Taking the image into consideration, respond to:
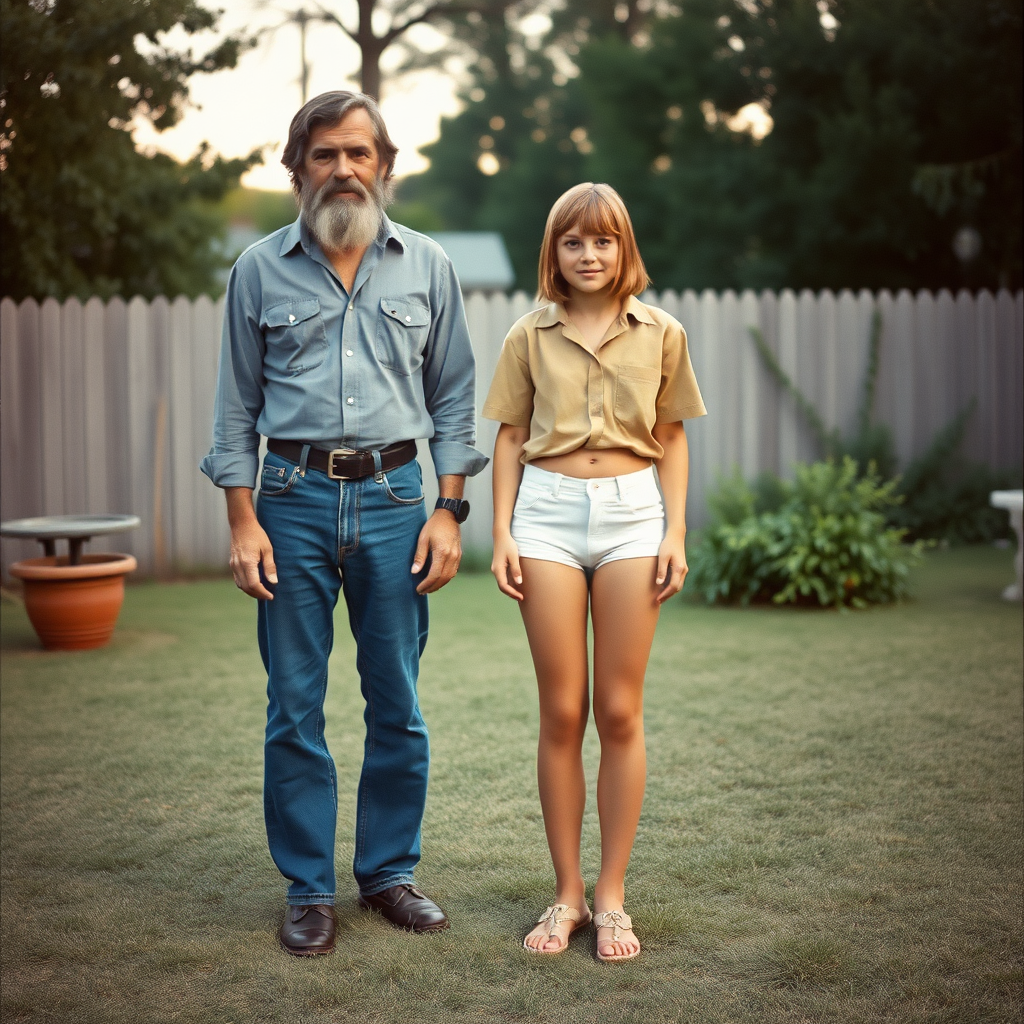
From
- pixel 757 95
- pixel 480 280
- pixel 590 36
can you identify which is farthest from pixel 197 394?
pixel 590 36

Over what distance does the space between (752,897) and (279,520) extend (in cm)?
160

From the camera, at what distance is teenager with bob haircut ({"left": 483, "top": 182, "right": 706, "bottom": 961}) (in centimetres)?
271

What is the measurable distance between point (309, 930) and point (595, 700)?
0.90 metres

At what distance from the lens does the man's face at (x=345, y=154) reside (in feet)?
8.86

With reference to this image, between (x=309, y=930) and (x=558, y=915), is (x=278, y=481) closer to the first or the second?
(x=309, y=930)

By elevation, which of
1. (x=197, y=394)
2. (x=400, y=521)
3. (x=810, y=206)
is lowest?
(x=400, y=521)

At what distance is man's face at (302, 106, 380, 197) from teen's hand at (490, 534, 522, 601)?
901mm

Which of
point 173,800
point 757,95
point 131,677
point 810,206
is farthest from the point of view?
point 757,95

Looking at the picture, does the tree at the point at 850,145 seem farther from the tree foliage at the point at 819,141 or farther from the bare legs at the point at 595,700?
the bare legs at the point at 595,700

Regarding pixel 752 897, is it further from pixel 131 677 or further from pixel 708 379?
pixel 708 379

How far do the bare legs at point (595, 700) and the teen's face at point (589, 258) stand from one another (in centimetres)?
68

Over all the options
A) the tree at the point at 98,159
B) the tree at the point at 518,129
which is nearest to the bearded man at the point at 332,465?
the tree at the point at 98,159

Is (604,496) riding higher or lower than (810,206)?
lower

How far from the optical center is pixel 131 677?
18.2 feet
